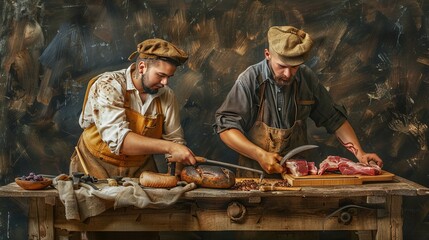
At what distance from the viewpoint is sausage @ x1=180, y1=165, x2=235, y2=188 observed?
5152 millimetres

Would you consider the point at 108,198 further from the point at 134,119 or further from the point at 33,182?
the point at 134,119

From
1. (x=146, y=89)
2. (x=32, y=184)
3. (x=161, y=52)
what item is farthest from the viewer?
(x=146, y=89)

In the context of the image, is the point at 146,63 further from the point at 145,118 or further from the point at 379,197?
the point at 379,197

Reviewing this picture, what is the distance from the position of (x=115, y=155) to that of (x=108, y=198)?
77 cm

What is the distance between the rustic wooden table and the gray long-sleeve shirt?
0.79 m

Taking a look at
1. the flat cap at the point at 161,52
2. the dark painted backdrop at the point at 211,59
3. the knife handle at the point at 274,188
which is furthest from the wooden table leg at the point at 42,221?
the dark painted backdrop at the point at 211,59

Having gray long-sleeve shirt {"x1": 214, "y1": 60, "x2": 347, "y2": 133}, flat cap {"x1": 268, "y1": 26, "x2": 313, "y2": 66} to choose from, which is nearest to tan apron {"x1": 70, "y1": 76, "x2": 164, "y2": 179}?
gray long-sleeve shirt {"x1": 214, "y1": 60, "x2": 347, "y2": 133}

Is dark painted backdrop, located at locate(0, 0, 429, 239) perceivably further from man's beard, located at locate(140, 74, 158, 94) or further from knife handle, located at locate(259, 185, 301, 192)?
knife handle, located at locate(259, 185, 301, 192)

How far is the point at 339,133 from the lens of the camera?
19.8ft

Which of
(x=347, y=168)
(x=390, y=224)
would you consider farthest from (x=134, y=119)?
(x=390, y=224)

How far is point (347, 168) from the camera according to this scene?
17.8 feet

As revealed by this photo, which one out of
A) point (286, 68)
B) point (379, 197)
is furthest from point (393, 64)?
point (379, 197)

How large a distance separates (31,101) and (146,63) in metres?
1.89

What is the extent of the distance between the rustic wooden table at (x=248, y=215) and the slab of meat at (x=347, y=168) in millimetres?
170
